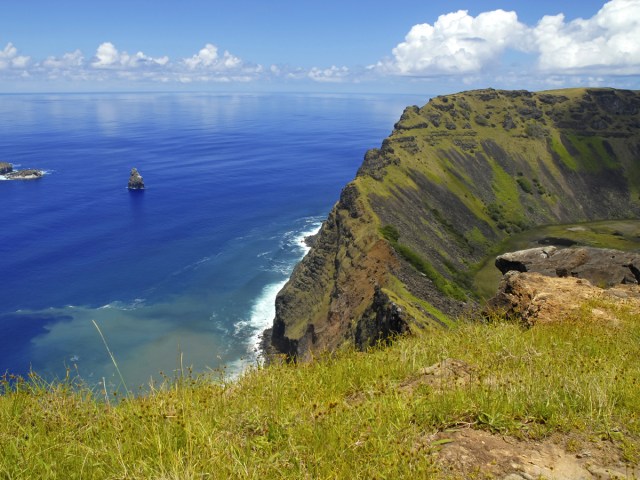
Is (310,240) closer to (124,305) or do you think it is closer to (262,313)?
(262,313)


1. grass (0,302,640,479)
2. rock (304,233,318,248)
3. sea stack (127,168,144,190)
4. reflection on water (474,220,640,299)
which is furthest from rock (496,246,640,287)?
sea stack (127,168,144,190)

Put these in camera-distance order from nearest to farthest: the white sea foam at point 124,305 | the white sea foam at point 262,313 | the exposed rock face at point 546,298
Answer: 1. the exposed rock face at point 546,298
2. the white sea foam at point 262,313
3. the white sea foam at point 124,305

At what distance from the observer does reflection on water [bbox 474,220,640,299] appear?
4251 inches

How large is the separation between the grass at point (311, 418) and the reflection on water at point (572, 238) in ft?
318

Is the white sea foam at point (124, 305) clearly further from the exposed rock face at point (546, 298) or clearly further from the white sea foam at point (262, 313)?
the exposed rock face at point (546, 298)

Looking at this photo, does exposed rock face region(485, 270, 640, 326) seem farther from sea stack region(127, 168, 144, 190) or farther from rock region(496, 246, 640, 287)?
sea stack region(127, 168, 144, 190)

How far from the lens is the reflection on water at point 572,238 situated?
10799cm

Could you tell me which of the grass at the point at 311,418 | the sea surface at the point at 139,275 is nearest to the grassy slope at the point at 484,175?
the sea surface at the point at 139,275

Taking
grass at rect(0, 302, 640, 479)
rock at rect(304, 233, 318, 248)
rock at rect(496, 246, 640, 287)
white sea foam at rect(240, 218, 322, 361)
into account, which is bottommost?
white sea foam at rect(240, 218, 322, 361)

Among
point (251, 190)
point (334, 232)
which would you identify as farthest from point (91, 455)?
point (251, 190)

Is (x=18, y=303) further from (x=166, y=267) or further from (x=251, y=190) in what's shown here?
(x=251, y=190)

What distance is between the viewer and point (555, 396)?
6914 mm

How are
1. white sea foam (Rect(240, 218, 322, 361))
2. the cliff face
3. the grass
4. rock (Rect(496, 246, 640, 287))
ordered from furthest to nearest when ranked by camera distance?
white sea foam (Rect(240, 218, 322, 361)) → the cliff face → rock (Rect(496, 246, 640, 287)) → the grass

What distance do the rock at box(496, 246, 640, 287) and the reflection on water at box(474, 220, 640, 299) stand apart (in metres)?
73.2
